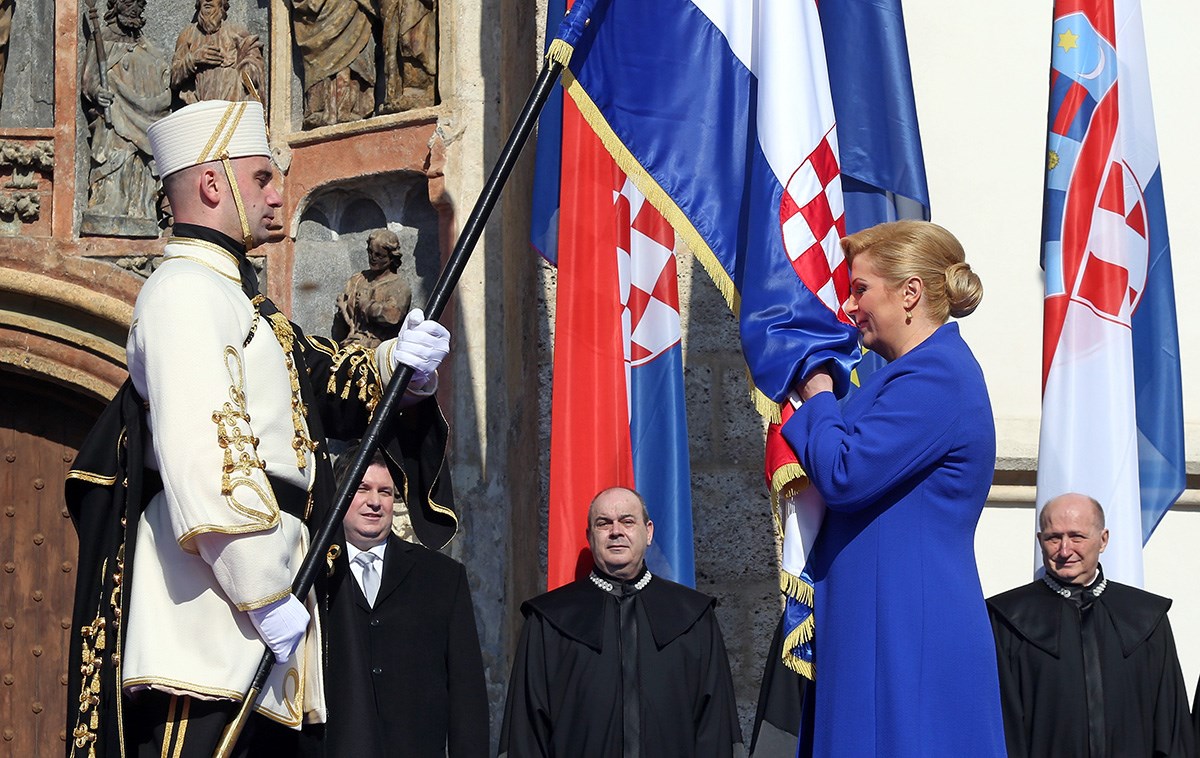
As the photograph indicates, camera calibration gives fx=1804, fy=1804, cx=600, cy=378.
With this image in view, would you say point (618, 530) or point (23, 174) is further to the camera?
point (23, 174)

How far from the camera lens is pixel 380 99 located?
265 inches

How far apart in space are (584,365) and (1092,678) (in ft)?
5.38

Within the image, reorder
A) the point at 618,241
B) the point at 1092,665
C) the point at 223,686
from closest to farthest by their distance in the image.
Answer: the point at 223,686
the point at 1092,665
the point at 618,241

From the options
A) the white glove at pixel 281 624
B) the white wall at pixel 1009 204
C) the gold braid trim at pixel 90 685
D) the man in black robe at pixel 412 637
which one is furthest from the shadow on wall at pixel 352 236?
the white glove at pixel 281 624

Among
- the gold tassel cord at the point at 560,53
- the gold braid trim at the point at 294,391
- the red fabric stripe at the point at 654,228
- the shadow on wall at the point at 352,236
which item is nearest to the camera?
the gold braid trim at the point at 294,391

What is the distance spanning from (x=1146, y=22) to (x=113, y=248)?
3938mm

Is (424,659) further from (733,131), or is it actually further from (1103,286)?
(1103,286)

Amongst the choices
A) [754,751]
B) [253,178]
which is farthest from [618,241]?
[253,178]

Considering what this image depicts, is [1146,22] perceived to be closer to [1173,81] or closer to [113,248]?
[1173,81]

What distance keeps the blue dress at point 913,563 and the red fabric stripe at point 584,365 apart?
6.13 ft

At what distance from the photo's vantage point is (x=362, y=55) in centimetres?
677

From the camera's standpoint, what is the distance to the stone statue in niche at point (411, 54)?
21.5 ft

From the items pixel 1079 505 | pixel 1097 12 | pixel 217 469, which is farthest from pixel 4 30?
pixel 1079 505

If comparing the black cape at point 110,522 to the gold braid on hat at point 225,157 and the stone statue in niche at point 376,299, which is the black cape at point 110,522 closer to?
the gold braid on hat at point 225,157
